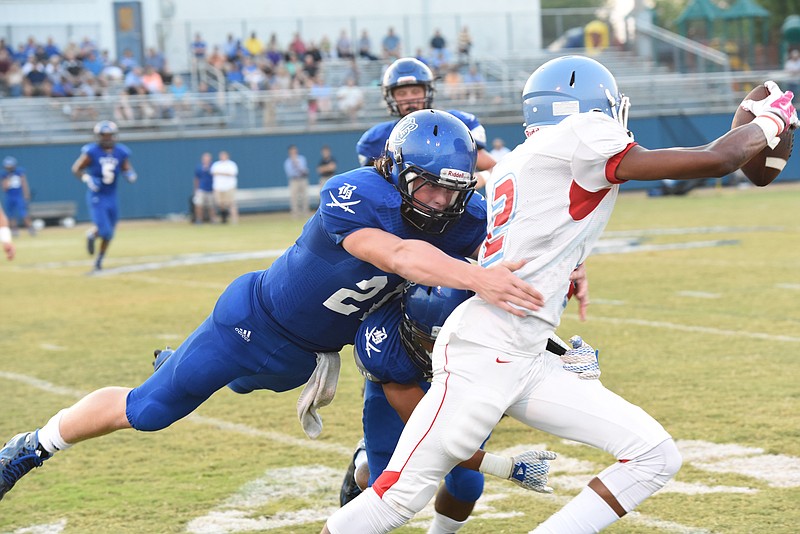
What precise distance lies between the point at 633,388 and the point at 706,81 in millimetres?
24212

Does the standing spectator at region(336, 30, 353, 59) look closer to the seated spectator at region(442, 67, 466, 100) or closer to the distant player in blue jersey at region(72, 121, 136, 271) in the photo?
the seated spectator at region(442, 67, 466, 100)

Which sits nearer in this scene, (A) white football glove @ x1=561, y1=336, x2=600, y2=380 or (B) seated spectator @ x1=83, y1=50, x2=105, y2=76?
(A) white football glove @ x1=561, y1=336, x2=600, y2=380

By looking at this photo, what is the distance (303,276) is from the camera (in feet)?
11.6

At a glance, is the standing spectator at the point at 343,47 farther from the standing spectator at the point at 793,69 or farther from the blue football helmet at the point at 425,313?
the blue football helmet at the point at 425,313

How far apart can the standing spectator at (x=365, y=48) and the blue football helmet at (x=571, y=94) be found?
27.1 meters

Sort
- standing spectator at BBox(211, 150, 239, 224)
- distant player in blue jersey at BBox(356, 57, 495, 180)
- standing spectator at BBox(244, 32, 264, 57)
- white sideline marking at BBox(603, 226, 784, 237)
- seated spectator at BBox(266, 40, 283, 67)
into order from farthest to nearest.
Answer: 1. standing spectator at BBox(244, 32, 264, 57)
2. seated spectator at BBox(266, 40, 283, 67)
3. standing spectator at BBox(211, 150, 239, 224)
4. white sideline marking at BBox(603, 226, 784, 237)
5. distant player in blue jersey at BBox(356, 57, 495, 180)

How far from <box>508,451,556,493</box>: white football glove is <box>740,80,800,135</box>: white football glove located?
3.85 feet

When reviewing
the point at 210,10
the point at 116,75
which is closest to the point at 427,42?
the point at 210,10

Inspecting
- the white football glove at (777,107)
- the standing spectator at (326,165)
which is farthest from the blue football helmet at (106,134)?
the white football glove at (777,107)

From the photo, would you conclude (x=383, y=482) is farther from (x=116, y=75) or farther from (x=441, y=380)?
(x=116, y=75)

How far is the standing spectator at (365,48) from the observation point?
98.0 feet

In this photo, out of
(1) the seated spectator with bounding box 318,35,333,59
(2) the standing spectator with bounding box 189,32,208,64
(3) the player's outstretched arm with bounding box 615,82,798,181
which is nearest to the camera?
(3) the player's outstretched arm with bounding box 615,82,798,181

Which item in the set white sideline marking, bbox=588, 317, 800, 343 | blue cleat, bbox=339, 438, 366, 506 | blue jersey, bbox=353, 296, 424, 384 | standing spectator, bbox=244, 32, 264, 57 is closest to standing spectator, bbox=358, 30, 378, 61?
standing spectator, bbox=244, 32, 264, 57

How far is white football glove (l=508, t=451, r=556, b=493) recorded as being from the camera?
3373 millimetres
